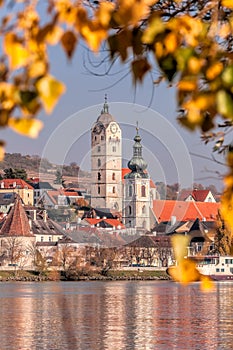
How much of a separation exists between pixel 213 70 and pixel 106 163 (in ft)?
365

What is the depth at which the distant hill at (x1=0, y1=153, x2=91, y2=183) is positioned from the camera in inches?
5337

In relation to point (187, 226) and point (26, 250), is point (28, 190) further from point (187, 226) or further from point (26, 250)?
point (26, 250)

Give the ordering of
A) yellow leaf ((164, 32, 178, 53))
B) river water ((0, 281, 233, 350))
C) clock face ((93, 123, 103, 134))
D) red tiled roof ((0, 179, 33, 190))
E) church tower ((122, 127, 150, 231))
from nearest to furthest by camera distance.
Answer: yellow leaf ((164, 32, 178, 53))
river water ((0, 281, 233, 350))
church tower ((122, 127, 150, 231))
red tiled roof ((0, 179, 33, 190))
clock face ((93, 123, 103, 134))

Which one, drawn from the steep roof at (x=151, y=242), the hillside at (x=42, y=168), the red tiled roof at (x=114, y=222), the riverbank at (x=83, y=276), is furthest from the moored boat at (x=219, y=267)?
the hillside at (x=42, y=168)

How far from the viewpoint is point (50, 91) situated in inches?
79.8

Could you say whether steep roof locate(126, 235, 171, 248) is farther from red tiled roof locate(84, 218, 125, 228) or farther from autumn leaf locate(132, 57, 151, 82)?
autumn leaf locate(132, 57, 151, 82)

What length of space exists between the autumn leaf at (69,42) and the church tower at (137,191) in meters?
101

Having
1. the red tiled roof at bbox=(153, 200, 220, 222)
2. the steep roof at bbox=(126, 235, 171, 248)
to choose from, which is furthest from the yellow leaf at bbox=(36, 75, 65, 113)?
the red tiled roof at bbox=(153, 200, 220, 222)

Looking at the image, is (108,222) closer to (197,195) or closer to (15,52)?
(197,195)

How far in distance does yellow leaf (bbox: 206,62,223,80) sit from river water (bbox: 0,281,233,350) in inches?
662

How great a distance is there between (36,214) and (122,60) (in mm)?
87298

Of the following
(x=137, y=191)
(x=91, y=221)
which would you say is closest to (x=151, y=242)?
(x=91, y=221)

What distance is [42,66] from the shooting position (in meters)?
2.14

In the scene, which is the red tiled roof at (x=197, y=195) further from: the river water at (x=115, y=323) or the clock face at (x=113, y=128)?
the river water at (x=115, y=323)
